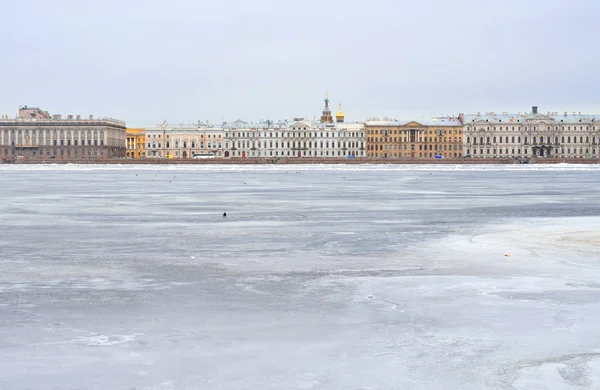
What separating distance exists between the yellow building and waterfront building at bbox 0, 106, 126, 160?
9.83 meters

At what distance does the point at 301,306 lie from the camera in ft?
27.6

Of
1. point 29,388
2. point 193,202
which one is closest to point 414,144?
point 193,202

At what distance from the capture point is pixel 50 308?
27.2 feet

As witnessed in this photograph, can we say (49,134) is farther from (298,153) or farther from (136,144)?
(298,153)

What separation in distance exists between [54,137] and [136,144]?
50.0 ft

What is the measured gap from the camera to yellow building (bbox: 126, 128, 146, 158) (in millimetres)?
141500

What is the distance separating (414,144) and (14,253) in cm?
12010

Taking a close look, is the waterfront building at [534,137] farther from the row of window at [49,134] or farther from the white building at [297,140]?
the row of window at [49,134]

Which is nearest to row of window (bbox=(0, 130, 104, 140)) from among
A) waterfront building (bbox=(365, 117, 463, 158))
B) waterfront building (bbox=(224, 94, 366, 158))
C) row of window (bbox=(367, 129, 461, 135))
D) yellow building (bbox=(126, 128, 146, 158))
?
yellow building (bbox=(126, 128, 146, 158))

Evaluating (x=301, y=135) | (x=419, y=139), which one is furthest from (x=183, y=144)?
(x=419, y=139)

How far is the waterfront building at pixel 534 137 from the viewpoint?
129000 mm

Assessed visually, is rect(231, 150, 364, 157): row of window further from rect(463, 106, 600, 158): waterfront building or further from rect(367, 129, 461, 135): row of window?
rect(463, 106, 600, 158): waterfront building

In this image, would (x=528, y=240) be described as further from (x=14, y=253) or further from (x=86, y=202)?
(x=86, y=202)

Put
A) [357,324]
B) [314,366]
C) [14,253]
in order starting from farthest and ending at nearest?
[14,253]
[357,324]
[314,366]
